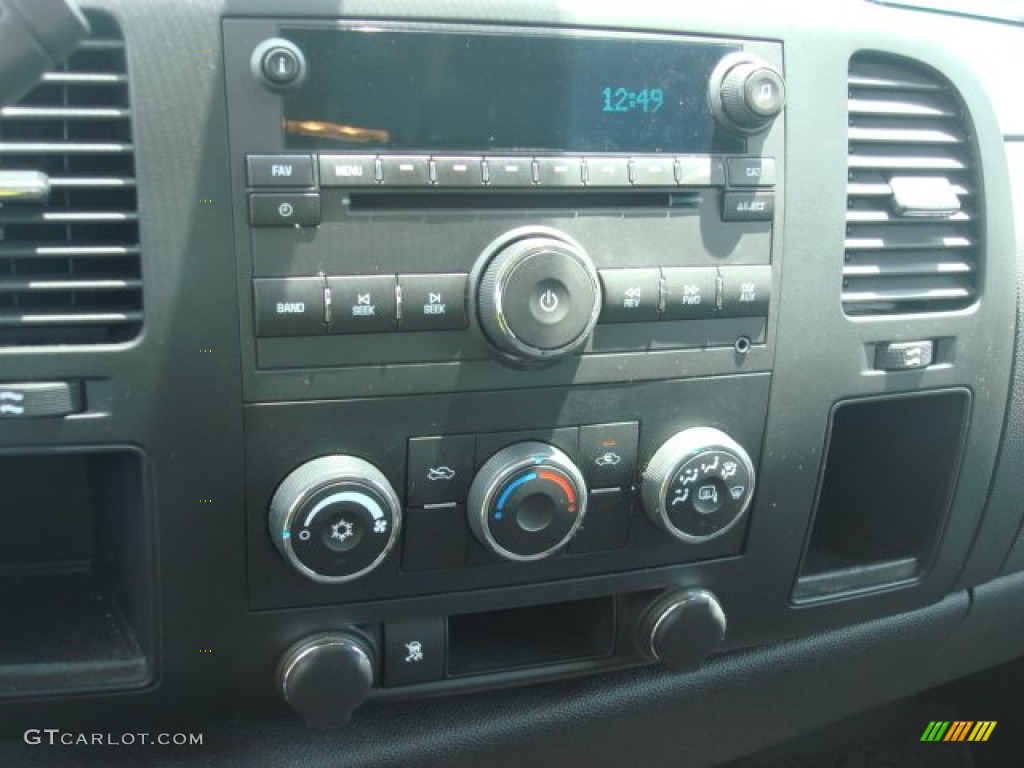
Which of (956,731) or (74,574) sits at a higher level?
(74,574)

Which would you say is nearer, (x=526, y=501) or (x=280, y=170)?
(x=280, y=170)

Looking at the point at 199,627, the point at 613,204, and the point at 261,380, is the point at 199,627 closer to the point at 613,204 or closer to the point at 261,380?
the point at 261,380

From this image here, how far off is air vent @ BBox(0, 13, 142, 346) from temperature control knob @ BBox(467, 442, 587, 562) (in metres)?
0.33

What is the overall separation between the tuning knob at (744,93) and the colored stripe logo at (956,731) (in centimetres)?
145

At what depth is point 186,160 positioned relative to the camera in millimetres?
837

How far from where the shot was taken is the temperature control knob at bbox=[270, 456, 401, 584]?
897mm

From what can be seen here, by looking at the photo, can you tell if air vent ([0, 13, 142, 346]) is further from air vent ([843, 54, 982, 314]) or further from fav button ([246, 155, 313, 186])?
air vent ([843, 54, 982, 314])

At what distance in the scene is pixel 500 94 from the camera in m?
0.90

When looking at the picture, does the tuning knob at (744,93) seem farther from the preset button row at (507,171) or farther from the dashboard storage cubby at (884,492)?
the dashboard storage cubby at (884,492)

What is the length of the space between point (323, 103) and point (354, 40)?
0.19ft

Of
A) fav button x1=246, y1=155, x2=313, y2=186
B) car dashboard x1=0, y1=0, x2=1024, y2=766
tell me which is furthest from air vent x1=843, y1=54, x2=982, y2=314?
fav button x1=246, y1=155, x2=313, y2=186

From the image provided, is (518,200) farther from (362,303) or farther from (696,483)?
(696,483)

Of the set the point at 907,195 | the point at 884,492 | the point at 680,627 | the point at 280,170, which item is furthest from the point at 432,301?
the point at 884,492

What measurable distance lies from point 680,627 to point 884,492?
0.41 m
